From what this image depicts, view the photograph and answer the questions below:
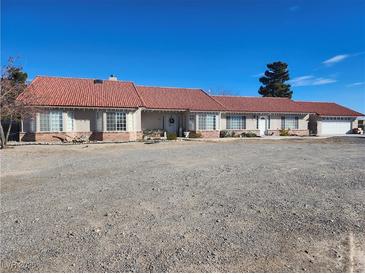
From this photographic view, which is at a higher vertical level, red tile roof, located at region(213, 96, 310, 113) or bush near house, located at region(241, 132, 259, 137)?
red tile roof, located at region(213, 96, 310, 113)

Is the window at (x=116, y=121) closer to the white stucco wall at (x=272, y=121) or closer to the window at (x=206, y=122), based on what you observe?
the window at (x=206, y=122)

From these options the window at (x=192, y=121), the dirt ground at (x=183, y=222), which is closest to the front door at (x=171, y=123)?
the window at (x=192, y=121)

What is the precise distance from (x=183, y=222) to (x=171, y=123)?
86.5ft

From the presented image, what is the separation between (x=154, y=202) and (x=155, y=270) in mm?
3047

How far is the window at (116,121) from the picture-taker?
26672 millimetres

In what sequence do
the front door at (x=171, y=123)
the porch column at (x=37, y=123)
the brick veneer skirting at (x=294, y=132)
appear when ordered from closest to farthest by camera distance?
the porch column at (x=37, y=123) → the front door at (x=171, y=123) → the brick veneer skirting at (x=294, y=132)

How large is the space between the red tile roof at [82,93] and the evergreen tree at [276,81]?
32.8 metres

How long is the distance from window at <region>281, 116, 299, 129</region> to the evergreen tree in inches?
736

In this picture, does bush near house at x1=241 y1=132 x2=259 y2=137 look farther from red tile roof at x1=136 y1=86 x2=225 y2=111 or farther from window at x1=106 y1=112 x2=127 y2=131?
window at x1=106 y1=112 x2=127 y2=131

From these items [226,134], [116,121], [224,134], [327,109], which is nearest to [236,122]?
[226,134]

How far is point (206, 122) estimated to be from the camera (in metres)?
31.5

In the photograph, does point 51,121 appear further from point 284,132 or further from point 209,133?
point 284,132

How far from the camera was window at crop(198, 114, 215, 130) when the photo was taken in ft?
102

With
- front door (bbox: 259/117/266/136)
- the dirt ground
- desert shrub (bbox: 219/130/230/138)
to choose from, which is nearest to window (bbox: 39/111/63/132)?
the dirt ground
